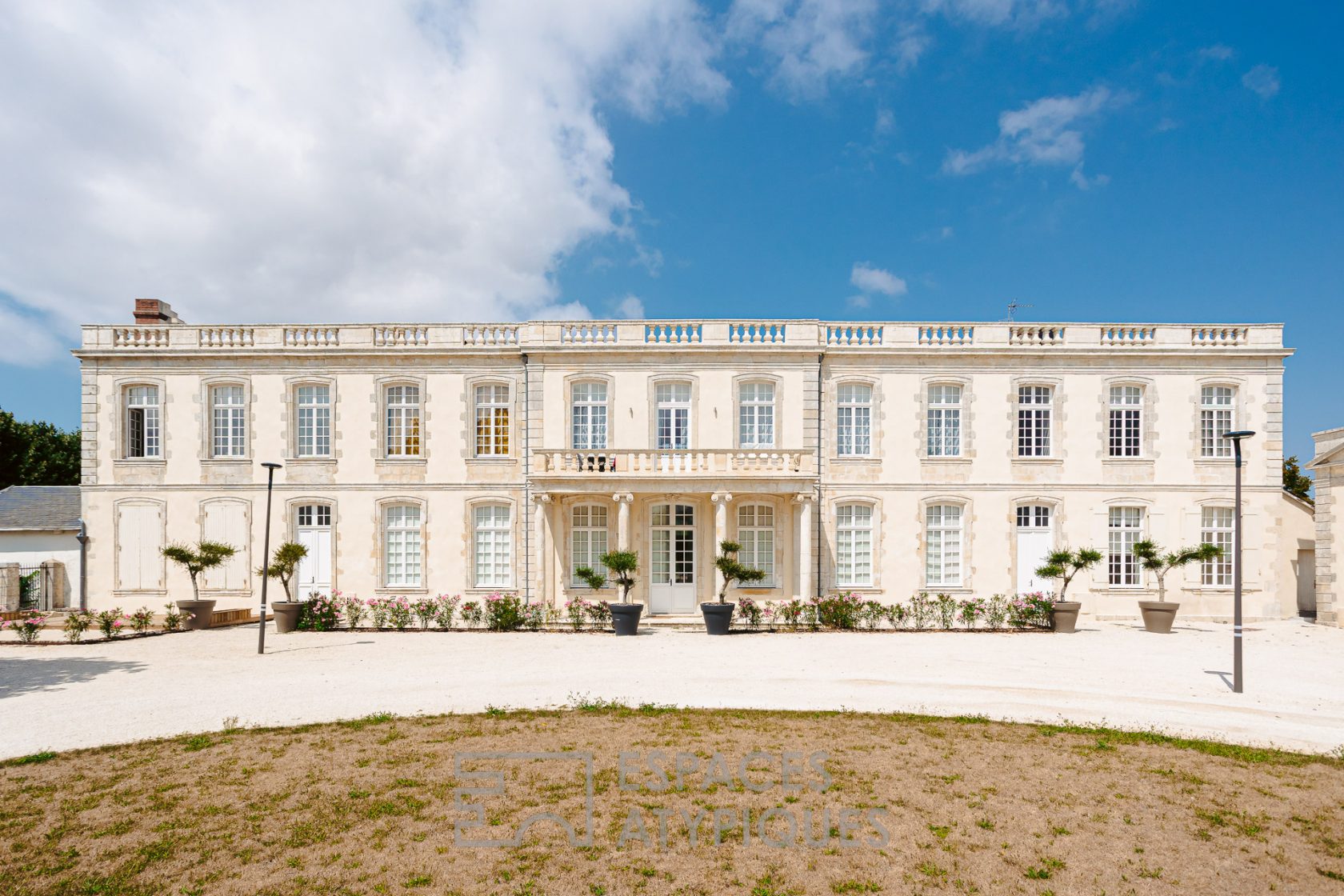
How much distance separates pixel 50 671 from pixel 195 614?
5.20 meters

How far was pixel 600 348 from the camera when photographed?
18797 millimetres

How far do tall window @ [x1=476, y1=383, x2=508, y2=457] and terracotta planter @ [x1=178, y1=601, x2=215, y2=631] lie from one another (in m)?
7.60

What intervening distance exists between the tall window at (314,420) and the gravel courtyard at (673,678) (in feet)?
18.8

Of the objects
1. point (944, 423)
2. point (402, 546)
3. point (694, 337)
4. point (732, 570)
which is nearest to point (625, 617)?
point (732, 570)

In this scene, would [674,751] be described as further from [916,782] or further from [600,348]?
[600,348]

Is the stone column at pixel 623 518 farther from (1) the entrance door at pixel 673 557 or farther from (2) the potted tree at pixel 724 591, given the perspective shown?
(2) the potted tree at pixel 724 591

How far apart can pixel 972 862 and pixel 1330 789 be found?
14.0 ft

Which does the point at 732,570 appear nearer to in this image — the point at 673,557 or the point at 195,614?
the point at 673,557

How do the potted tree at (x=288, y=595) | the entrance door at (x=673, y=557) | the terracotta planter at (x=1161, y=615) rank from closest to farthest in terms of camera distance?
the potted tree at (x=288, y=595)
the terracotta planter at (x=1161, y=615)
the entrance door at (x=673, y=557)

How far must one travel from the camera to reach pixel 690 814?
18.7ft

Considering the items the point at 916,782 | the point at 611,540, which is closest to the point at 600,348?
the point at 611,540

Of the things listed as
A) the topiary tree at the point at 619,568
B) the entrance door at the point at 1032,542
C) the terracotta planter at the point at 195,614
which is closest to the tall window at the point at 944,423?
the entrance door at the point at 1032,542

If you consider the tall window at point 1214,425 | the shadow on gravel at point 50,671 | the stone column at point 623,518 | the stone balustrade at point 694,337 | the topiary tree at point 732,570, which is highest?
the stone balustrade at point 694,337

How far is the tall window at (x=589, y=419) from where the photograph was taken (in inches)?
749
